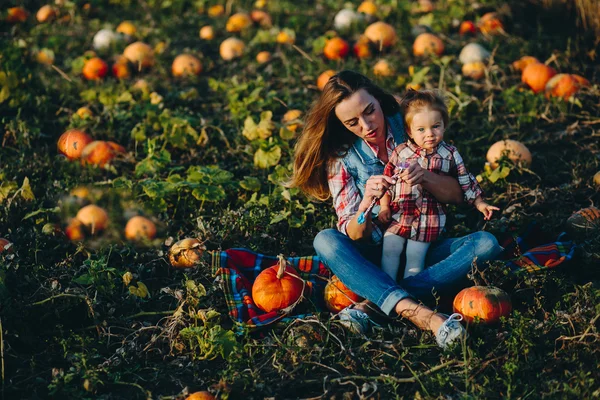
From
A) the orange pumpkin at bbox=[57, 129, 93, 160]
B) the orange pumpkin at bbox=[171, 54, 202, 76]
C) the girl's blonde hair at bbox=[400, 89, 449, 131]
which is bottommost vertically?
the orange pumpkin at bbox=[171, 54, 202, 76]

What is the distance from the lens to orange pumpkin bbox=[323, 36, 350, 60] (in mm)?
6750

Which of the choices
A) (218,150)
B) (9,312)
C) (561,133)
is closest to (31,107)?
(218,150)

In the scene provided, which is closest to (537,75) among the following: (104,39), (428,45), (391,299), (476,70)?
(476,70)

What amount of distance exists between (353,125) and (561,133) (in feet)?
7.09

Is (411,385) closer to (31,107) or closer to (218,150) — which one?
(218,150)

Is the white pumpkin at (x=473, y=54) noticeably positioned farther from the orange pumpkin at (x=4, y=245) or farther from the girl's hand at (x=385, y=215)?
the orange pumpkin at (x=4, y=245)

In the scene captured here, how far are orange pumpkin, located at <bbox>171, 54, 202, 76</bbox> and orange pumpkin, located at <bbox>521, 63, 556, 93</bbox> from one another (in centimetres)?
288

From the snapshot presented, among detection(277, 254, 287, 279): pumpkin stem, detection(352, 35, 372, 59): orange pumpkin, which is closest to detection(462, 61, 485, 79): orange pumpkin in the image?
detection(352, 35, 372, 59): orange pumpkin

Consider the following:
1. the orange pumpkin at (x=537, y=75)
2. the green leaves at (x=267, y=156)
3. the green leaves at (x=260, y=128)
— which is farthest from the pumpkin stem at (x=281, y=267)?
the orange pumpkin at (x=537, y=75)

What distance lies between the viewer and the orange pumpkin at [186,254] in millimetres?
4332

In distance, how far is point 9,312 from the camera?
3.75 meters

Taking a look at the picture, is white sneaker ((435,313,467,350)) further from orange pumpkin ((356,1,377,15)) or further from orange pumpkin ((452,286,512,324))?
orange pumpkin ((356,1,377,15))

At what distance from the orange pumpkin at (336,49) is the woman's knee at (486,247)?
10.7ft

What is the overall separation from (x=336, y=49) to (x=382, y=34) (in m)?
0.48
